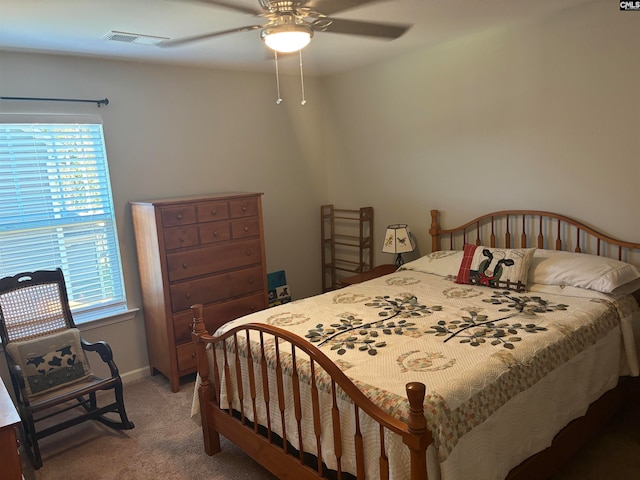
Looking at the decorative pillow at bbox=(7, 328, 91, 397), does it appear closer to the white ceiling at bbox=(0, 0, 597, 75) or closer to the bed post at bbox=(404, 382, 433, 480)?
the white ceiling at bbox=(0, 0, 597, 75)

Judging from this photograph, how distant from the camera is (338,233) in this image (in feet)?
15.8

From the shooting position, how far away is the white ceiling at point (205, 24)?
2338 millimetres

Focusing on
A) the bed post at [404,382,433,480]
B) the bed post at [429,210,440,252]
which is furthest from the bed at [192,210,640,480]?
the bed post at [429,210,440,252]

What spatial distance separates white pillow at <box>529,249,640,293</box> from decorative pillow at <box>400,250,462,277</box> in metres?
0.53

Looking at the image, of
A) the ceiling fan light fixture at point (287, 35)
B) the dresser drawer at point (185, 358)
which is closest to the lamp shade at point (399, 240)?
the dresser drawer at point (185, 358)

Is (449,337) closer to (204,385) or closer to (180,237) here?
(204,385)

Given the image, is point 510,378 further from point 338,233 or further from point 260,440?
point 338,233

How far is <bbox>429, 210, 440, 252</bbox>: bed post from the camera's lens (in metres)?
3.82

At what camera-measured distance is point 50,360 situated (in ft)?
9.30

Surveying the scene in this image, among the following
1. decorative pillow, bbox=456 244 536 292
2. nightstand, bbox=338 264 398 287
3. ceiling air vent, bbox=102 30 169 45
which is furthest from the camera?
nightstand, bbox=338 264 398 287

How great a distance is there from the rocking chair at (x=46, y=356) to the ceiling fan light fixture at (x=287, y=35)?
81.7 inches

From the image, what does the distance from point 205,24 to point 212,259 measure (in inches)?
63.7

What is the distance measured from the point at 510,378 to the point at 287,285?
9.52 feet

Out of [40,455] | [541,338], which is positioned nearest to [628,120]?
[541,338]
